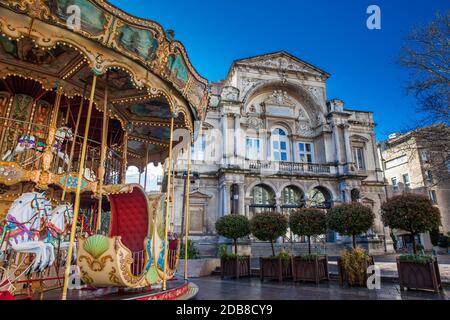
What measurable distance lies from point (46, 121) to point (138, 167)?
6.89m

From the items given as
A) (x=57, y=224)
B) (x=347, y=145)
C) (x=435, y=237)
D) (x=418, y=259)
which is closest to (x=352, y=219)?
(x=418, y=259)

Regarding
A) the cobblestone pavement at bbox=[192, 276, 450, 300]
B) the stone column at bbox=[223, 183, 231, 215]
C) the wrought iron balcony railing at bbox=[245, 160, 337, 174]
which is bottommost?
the cobblestone pavement at bbox=[192, 276, 450, 300]

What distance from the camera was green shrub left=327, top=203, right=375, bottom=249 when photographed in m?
10.1

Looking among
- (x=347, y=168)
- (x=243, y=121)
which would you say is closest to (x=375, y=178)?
(x=347, y=168)

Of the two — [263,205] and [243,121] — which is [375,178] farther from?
[243,121]

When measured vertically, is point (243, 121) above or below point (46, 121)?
above

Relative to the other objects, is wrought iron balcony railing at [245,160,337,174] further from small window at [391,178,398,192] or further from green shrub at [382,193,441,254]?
small window at [391,178,398,192]

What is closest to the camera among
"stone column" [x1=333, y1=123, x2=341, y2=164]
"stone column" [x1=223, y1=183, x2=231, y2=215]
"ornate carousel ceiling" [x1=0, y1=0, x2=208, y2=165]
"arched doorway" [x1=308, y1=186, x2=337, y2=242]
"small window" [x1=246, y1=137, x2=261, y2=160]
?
"ornate carousel ceiling" [x1=0, y1=0, x2=208, y2=165]

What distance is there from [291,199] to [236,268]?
12.9m

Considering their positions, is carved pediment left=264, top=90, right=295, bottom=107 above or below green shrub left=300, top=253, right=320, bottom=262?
above

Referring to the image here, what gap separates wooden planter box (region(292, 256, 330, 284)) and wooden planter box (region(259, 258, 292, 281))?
1.73 ft

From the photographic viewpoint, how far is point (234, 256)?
38.8 feet

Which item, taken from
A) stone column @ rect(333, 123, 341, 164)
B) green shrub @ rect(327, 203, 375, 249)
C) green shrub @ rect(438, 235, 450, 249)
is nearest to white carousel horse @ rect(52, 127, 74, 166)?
green shrub @ rect(327, 203, 375, 249)

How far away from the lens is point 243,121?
23.2 meters
